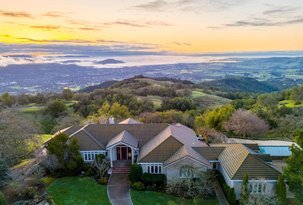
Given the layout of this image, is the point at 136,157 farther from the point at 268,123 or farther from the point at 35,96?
the point at 35,96

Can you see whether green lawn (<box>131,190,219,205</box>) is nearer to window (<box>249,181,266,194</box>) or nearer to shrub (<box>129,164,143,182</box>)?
shrub (<box>129,164,143,182</box>)

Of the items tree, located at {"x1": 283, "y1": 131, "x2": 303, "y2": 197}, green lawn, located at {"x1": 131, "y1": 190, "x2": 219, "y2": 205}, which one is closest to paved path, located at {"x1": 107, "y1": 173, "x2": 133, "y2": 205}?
green lawn, located at {"x1": 131, "y1": 190, "x2": 219, "y2": 205}

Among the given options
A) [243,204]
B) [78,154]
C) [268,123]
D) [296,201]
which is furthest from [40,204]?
[268,123]

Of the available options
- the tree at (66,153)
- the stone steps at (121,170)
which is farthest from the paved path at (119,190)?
the tree at (66,153)

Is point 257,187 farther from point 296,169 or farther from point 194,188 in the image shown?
point 194,188

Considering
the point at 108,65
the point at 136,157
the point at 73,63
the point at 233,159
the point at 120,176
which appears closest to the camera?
the point at 233,159

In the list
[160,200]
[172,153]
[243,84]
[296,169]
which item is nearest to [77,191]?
[160,200]
